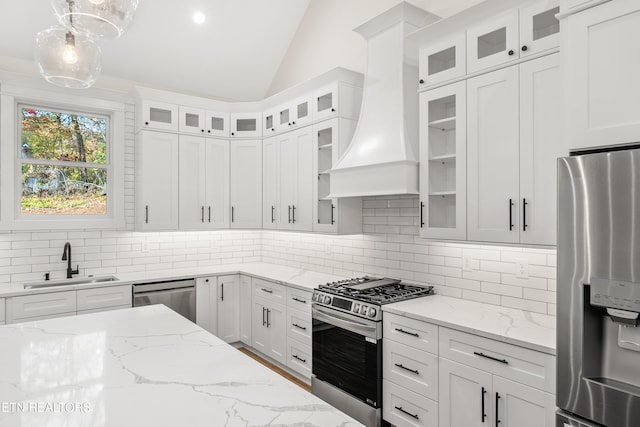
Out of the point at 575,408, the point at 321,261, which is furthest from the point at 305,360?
the point at 575,408

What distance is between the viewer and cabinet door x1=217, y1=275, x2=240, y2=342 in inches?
177

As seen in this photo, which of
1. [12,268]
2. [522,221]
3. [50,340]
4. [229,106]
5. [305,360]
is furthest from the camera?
[229,106]

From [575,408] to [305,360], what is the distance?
2295 mm

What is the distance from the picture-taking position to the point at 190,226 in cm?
459

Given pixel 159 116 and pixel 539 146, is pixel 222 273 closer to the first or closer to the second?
pixel 159 116

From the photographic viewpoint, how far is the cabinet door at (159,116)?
14.3 ft

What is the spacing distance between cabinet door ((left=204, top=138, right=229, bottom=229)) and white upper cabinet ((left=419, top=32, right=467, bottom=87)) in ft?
8.64

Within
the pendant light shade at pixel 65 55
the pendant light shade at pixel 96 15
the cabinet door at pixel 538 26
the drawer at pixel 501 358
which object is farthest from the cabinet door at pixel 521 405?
the pendant light shade at pixel 65 55

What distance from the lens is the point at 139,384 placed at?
1.47 metres

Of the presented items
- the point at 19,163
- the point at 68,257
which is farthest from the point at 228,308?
the point at 19,163

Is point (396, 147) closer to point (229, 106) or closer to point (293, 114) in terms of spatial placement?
point (293, 114)

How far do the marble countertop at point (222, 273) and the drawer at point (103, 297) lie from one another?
5cm

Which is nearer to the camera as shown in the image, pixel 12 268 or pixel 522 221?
pixel 522 221

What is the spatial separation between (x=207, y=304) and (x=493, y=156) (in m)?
3.24
